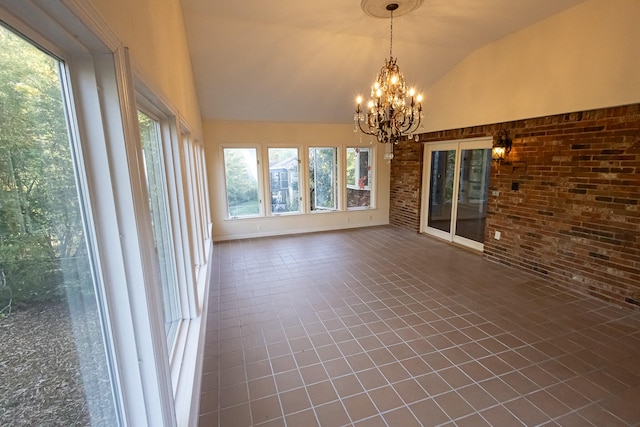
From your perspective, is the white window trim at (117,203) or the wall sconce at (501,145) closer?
the white window trim at (117,203)

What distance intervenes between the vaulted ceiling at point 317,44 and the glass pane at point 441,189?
141 centimetres

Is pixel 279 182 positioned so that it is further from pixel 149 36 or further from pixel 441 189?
pixel 149 36

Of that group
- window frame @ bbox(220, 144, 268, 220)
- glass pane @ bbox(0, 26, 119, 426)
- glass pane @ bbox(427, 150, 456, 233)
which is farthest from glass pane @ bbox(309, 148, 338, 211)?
glass pane @ bbox(0, 26, 119, 426)

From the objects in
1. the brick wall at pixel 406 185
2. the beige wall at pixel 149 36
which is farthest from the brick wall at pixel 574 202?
the beige wall at pixel 149 36

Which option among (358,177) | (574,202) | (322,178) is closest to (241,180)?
(322,178)

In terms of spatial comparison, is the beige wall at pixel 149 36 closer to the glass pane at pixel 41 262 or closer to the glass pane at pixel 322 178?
the glass pane at pixel 41 262

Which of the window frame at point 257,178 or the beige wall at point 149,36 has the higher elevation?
the beige wall at point 149,36

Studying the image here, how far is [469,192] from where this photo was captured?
5207 mm

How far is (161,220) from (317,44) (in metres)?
3.20

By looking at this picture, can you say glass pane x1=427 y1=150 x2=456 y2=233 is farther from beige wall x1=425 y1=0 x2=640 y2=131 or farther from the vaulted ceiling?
the vaulted ceiling

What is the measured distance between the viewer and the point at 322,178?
22.2ft

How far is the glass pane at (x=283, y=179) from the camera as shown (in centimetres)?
631

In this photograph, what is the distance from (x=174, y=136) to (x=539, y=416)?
126 inches

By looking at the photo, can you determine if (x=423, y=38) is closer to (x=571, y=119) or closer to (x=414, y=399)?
(x=571, y=119)
